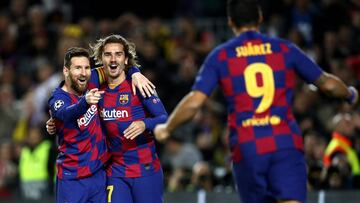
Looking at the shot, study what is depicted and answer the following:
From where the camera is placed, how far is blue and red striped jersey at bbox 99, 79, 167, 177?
8.44m

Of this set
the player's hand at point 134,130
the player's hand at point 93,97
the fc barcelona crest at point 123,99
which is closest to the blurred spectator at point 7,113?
the fc barcelona crest at point 123,99

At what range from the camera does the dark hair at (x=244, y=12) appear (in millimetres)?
6891

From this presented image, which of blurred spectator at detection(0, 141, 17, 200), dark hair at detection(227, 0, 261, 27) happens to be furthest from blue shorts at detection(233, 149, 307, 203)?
blurred spectator at detection(0, 141, 17, 200)

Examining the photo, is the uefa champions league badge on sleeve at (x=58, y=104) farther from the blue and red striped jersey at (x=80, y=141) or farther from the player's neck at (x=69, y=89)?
the player's neck at (x=69, y=89)

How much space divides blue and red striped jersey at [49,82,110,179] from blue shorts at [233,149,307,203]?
78.1 inches

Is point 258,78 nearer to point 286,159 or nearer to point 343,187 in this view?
point 286,159

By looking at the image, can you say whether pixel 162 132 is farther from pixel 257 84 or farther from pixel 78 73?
pixel 78 73

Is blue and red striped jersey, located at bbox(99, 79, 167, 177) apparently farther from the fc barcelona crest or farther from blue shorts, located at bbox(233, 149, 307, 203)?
blue shorts, located at bbox(233, 149, 307, 203)

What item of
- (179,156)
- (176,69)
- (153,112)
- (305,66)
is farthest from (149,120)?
(176,69)

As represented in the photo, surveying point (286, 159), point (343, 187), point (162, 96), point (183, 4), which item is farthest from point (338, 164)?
point (183, 4)

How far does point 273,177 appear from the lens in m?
6.87

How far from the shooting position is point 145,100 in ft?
27.8

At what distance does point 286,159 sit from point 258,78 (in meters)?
0.63

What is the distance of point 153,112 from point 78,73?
774 mm
